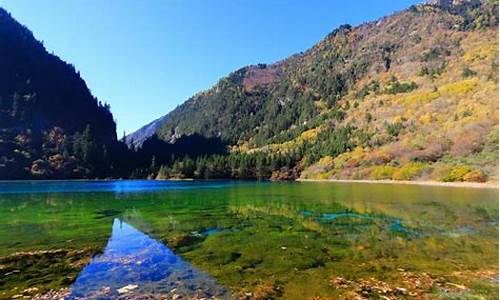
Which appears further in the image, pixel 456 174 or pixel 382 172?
pixel 382 172

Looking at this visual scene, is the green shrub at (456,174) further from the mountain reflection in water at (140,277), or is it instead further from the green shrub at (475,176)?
the mountain reflection in water at (140,277)

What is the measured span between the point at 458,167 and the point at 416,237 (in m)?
88.1

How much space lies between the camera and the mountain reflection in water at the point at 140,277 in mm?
13953

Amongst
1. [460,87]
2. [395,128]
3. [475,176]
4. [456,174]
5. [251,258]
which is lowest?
[251,258]

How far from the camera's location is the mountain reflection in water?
45.8 feet

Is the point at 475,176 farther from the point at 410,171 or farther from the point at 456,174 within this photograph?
the point at 410,171

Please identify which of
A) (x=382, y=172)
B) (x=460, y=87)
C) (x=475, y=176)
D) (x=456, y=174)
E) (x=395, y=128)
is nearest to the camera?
(x=475, y=176)

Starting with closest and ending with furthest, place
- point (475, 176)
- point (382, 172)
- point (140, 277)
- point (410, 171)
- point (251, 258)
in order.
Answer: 1. point (140, 277)
2. point (251, 258)
3. point (475, 176)
4. point (410, 171)
5. point (382, 172)

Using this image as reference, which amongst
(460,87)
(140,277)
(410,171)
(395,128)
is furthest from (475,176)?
(460,87)

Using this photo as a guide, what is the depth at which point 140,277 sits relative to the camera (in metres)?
16.1

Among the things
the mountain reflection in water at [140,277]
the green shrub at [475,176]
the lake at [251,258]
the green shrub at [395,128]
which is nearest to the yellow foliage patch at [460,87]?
the green shrub at [395,128]

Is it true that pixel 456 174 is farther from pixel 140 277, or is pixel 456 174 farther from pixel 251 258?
pixel 140 277

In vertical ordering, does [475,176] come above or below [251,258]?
above

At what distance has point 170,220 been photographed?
35375mm
